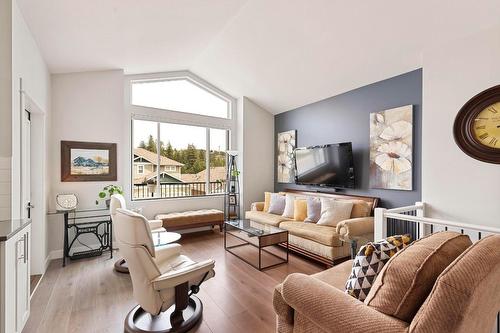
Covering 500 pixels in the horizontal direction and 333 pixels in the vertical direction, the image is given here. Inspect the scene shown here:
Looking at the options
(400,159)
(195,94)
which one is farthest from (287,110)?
(400,159)

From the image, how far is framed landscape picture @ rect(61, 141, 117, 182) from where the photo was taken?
12.6 feet

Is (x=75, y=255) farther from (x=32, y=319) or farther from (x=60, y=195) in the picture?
(x=32, y=319)

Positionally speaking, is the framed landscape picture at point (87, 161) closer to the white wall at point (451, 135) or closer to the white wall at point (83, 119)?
the white wall at point (83, 119)

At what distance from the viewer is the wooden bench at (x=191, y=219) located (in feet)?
15.0

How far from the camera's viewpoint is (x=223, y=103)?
19.5 ft

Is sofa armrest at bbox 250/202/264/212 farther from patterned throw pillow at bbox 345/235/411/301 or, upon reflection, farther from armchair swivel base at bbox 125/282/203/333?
patterned throw pillow at bbox 345/235/411/301

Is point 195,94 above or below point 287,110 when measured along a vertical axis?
above

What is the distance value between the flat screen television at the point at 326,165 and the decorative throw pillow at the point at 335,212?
0.43m

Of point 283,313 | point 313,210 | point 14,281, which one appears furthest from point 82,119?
point 283,313

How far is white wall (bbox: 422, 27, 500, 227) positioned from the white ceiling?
210 millimetres

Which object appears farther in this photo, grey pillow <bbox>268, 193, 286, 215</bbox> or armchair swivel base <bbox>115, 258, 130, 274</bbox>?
grey pillow <bbox>268, 193, 286, 215</bbox>

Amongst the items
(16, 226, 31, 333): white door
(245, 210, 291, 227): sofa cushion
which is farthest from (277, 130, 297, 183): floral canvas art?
(16, 226, 31, 333): white door

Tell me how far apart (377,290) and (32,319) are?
2.80 meters

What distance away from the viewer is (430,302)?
944 millimetres
